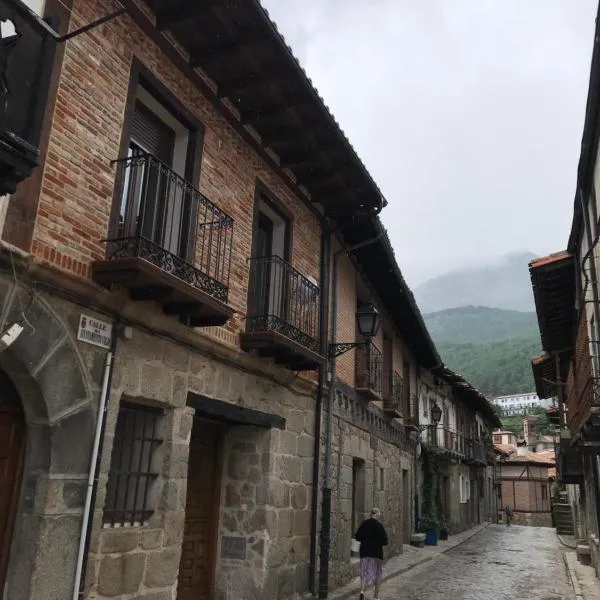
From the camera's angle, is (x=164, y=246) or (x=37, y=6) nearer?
(x=37, y=6)

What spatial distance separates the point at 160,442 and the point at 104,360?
1.22m

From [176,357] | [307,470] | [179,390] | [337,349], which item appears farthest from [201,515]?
[337,349]

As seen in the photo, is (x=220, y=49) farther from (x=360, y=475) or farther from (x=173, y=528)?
(x=360, y=475)

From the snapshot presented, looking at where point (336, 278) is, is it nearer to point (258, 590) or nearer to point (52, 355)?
point (258, 590)

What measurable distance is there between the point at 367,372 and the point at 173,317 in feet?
20.8

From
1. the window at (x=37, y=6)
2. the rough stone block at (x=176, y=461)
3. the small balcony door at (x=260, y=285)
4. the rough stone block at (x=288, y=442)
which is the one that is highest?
the window at (x=37, y=6)

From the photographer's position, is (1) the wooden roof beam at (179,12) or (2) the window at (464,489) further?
(2) the window at (464,489)

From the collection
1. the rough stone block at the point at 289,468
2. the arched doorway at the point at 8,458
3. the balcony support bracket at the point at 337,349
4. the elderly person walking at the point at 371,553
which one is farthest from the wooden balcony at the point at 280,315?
the arched doorway at the point at 8,458

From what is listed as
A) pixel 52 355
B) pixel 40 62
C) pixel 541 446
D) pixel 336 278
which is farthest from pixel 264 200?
pixel 541 446

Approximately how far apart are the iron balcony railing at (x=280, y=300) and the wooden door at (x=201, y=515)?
4.86ft

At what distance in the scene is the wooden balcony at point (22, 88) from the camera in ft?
10.8

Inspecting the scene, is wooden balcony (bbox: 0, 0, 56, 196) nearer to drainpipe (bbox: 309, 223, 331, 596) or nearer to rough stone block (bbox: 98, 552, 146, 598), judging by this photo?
rough stone block (bbox: 98, 552, 146, 598)

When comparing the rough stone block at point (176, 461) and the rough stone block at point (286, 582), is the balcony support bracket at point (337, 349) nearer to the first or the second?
the rough stone block at point (286, 582)

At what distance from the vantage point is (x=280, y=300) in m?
8.04
